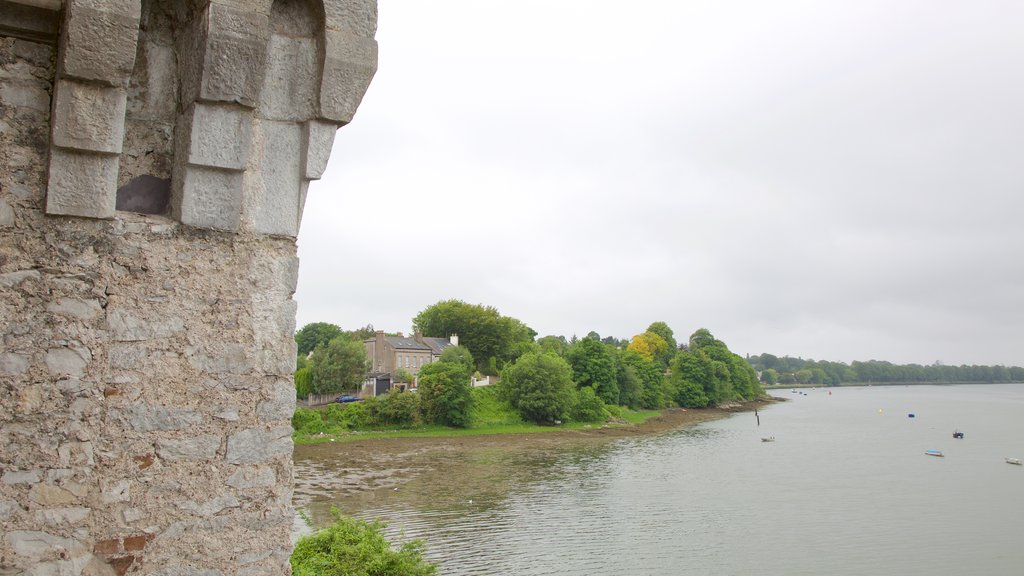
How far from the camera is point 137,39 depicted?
300 cm

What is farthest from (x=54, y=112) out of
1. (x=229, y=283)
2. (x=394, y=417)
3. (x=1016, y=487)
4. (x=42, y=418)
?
(x=394, y=417)

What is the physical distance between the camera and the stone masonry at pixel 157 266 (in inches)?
112

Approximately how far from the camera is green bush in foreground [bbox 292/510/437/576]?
9828 mm

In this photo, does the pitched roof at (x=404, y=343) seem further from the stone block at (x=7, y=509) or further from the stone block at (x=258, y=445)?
the stone block at (x=7, y=509)

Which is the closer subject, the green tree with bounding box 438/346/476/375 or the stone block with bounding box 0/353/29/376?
the stone block with bounding box 0/353/29/376

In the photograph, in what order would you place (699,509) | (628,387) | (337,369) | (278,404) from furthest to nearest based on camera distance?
(628,387), (337,369), (699,509), (278,404)

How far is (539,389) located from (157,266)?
49.5m

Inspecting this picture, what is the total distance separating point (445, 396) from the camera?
46.1 m

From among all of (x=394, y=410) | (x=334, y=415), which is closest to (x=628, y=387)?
(x=394, y=410)

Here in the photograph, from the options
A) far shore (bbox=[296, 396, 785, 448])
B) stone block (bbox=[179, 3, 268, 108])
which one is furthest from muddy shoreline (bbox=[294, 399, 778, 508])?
stone block (bbox=[179, 3, 268, 108])

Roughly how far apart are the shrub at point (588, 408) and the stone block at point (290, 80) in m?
52.8

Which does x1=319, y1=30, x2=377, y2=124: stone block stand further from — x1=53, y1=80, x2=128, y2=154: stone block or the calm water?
the calm water

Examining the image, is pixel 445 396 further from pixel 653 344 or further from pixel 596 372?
pixel 653 344

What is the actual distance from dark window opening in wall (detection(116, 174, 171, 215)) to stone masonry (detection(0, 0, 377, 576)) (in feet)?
0.03
